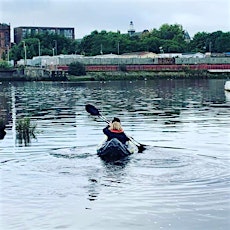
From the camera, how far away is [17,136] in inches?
1469

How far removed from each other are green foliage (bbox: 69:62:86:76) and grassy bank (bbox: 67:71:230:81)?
2.32m

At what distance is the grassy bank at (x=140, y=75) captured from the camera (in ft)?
594

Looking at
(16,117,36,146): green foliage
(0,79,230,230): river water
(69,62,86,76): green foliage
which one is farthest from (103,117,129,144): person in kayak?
(69,62,86,76): green foliage

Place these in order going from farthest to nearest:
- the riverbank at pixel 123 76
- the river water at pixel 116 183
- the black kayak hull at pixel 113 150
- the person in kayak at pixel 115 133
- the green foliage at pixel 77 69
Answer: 1. the green foliage at pixel 77 69
2. the riverbank at pixel 123 76
3. the person in kayak at pixel 115 133
4. the black kayak hull at pixel 113 150
5. the river water at pixel 116 183

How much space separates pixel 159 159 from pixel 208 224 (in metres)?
10.7

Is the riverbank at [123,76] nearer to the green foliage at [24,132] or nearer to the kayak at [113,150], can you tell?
the green foliage at [24,132]

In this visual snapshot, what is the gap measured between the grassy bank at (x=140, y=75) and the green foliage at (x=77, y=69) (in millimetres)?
2321

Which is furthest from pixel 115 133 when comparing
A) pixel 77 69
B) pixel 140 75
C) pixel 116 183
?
pixel 140 75

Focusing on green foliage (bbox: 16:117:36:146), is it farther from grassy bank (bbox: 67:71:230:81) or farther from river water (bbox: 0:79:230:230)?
grassy bank (bbox: 67:71:230:81)

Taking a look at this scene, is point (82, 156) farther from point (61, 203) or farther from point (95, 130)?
point (95, 130)

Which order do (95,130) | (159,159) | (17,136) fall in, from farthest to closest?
(95,130), (17,136), (159,159)

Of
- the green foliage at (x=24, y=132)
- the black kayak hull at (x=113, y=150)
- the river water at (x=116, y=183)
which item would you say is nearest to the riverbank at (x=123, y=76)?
the green foliage at (x=24, y=132)

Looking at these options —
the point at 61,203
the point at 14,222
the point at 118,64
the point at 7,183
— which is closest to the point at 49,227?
the point at 14,222

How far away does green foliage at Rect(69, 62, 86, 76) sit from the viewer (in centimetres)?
18612
